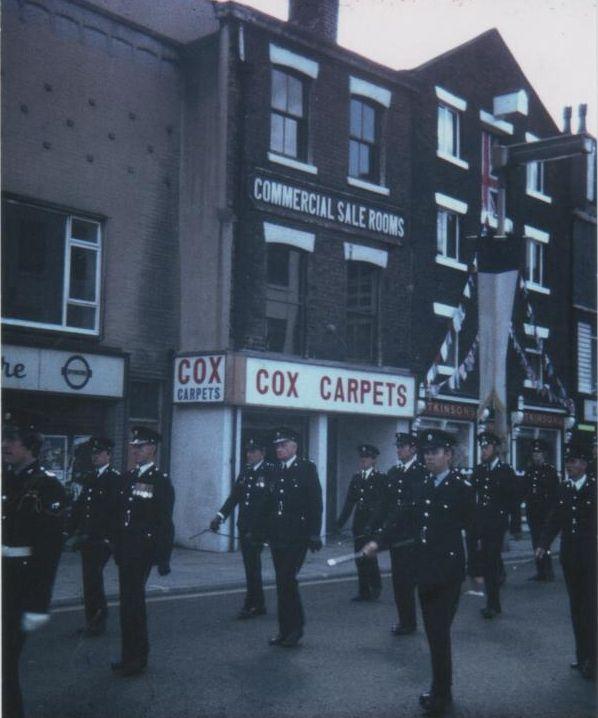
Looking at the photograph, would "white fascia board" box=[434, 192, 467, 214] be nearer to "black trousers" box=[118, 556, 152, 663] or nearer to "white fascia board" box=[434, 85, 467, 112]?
"white fascia board" box=[434, 85, 467, 112]

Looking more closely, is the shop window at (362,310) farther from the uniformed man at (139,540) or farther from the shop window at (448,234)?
the uniformed man at (139,540)

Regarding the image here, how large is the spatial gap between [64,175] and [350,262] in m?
6.85

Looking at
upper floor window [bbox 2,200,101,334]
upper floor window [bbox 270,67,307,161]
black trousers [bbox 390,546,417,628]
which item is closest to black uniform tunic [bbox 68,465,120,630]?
black trousers [bbox 390,546,417,628]

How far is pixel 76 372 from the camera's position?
16.6 m

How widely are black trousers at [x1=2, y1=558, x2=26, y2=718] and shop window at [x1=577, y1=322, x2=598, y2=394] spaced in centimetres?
2553

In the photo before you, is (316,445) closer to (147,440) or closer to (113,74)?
(113,74)

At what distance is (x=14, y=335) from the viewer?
15.7 m

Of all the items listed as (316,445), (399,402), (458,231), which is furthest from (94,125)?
(458,231)

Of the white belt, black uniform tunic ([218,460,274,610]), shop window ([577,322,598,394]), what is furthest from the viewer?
shop window ([577,322,598,394])

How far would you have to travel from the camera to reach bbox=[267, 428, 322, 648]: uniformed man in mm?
8891

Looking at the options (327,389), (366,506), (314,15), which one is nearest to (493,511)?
(366,506)

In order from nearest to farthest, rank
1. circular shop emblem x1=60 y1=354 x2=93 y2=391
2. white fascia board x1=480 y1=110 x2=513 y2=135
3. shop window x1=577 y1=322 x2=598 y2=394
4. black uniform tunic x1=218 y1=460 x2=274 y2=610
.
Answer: black uniform tunic x1=218 y1=460 x2=274 y2=610, circular shop emblem x1=60 y1=354 x2=93 y2=391, white fascia board x1=480 y1=110 x2=513 y2=135, shop window x1=577 y1=322 x2=598 y2=394

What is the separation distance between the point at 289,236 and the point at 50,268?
5.06 m

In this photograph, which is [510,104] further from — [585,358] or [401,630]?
[401,630]
